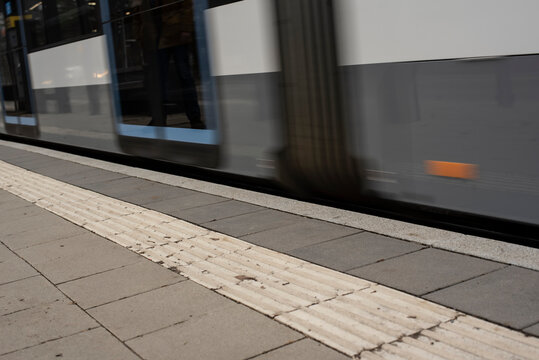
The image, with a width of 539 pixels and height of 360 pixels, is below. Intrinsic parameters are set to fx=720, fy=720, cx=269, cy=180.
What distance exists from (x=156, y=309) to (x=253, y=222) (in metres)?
1.77

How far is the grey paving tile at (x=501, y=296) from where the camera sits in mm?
3113

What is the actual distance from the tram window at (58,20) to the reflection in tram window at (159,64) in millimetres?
734

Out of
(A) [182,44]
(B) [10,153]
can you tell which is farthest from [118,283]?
A: (B) [10,153]

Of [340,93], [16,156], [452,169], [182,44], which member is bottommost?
[16,156]

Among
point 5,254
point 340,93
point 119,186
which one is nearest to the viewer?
point 340,93

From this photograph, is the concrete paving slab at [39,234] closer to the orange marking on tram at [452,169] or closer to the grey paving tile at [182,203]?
the grey paving tile at [182,203]

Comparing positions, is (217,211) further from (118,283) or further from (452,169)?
(452,169)

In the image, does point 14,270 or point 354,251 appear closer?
point 354,251

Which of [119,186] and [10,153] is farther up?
[10,153]

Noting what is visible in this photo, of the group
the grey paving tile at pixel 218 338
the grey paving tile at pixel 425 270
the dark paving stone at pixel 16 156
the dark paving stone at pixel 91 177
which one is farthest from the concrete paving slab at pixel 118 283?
the dark paving stone at pixel 16 156

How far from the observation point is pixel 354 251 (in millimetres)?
4328

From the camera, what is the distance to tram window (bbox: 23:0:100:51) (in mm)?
8805

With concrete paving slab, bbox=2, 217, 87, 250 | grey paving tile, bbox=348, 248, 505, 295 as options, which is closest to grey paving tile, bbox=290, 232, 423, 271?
grey paving tile, bbox=348, 248, 505, 295

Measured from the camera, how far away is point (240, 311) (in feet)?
11.5
